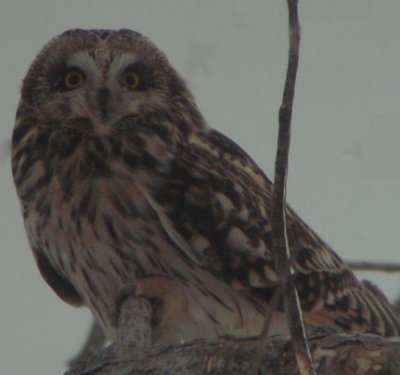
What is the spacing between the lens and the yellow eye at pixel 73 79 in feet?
15.4

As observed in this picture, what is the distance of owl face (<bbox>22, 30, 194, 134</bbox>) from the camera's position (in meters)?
4.60

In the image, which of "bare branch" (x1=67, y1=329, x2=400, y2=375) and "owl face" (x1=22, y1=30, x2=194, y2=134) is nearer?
"bare branch" (x1=67, y1=329, x2=400, y2=375)

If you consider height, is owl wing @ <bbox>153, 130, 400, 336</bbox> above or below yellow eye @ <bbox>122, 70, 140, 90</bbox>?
below

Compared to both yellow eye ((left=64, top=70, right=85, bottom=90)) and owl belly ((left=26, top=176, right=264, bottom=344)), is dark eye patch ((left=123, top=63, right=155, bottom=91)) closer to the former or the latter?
yellow eye ((left=64, top=70, right=85, bottom=90))

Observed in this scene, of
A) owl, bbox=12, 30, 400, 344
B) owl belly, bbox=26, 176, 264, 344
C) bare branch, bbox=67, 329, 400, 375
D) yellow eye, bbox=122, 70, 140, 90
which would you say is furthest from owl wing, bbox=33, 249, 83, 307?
bare branch, bbox=67, 329, 400, 375

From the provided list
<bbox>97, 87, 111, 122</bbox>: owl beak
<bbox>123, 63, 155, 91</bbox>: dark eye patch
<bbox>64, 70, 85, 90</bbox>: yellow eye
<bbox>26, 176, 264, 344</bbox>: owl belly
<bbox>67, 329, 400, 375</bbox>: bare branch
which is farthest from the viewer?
<bbox>123, 63, 155, 91</bbox>: dark eye patch

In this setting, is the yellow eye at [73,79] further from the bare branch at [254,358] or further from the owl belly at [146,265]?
the bare branch at [254,358]

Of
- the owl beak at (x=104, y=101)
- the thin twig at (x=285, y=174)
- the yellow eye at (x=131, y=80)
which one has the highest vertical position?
the yellow eye at (x=131, y=80)

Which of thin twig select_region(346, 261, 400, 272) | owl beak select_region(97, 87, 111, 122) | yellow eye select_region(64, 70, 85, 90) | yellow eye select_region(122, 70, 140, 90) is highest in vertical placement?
yellow eye select_region(64, 70, 85, 90)

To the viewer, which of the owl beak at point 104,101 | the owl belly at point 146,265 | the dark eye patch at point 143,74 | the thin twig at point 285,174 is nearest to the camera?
the thin twig at point 285,174

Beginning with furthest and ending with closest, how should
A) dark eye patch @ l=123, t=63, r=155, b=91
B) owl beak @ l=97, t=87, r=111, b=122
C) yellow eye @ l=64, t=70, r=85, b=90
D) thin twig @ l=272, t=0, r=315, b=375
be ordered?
1. dark eye patch @ l=123, t=63, r=155, b=91
2. yellow eye @ l=64, t=70, r=85, b=90
3. owl beak @ l=97, t=87, r=111, b=122
4. thin twig @ l=272, t=0, r=315, b=375

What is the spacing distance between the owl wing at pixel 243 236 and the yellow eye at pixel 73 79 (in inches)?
22.1

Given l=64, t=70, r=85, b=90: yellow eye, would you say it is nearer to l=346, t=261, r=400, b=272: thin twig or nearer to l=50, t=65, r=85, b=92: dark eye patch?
l=50, t=65, r=85, b=92: dark eye patch

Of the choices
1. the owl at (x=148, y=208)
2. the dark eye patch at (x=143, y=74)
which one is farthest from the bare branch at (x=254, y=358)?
the dark eye patch at (x=143, y=74)
